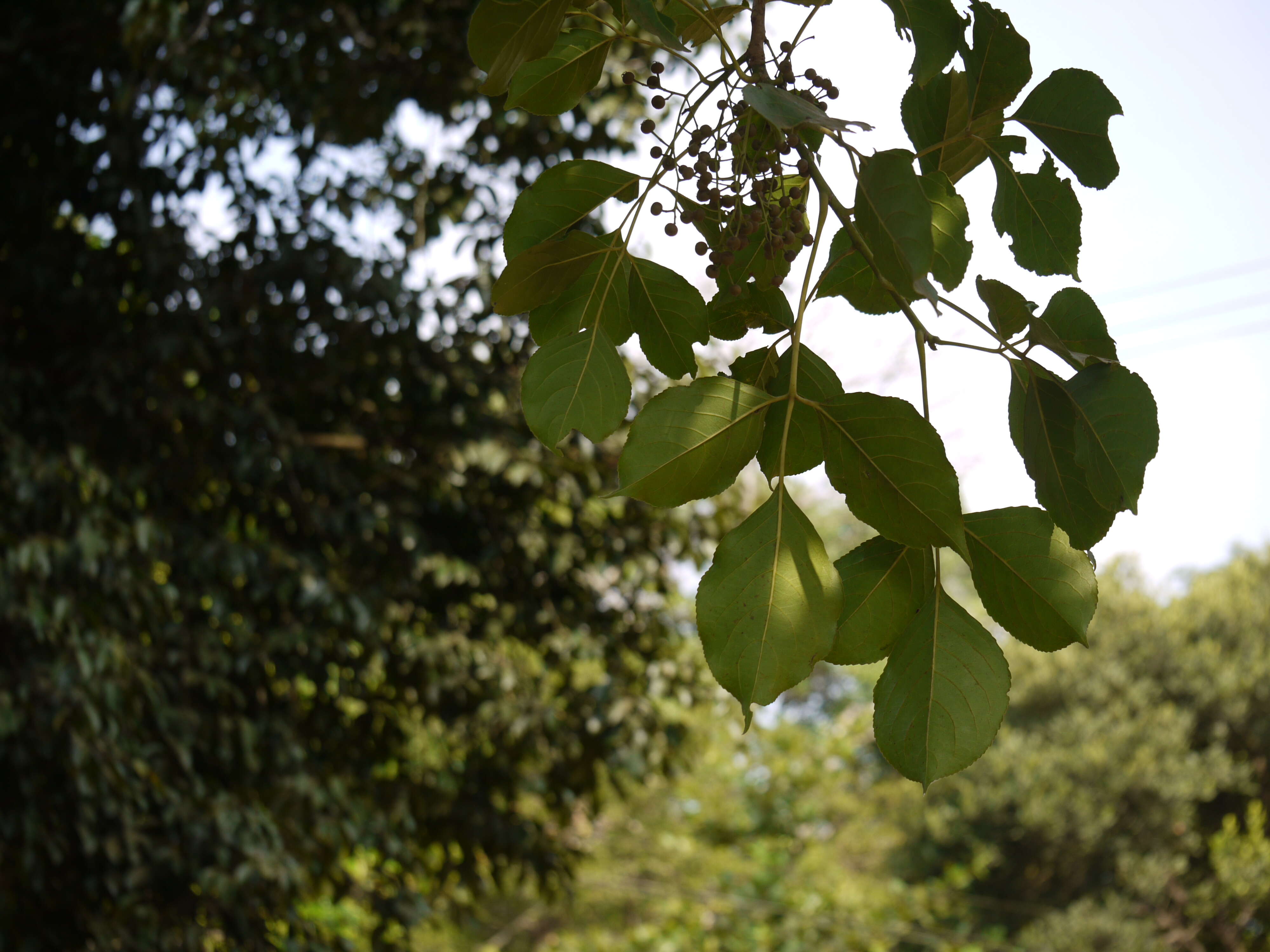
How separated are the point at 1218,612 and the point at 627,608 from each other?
17.5 ft

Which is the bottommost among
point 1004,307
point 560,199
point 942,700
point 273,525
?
point 942,700

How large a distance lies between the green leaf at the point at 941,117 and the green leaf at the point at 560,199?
11 centimetres

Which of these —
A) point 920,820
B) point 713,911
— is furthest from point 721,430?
point 920,820

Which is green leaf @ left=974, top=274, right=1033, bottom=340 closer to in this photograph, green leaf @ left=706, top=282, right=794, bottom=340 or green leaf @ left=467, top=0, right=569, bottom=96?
green leaf @ left=706, top=282, right=794, bottom=340

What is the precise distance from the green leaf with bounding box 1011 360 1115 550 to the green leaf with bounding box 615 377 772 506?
10cm

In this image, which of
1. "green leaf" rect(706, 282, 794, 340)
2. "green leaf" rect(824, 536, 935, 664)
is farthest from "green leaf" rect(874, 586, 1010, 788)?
"green leaf" rect(706, 282, 794, 340)

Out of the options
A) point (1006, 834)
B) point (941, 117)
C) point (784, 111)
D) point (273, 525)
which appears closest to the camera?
point (784, 111)

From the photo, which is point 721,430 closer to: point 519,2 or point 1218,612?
point 519,2

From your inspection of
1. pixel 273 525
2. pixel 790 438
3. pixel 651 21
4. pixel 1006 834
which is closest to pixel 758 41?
pixel 651 21

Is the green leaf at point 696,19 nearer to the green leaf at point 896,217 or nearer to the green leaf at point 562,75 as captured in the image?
the green leaf at point 562,75

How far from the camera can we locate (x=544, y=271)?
406mm

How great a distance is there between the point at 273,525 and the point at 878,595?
2.16 m

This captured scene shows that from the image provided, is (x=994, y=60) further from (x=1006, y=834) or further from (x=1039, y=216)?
(x=1006, y=834)

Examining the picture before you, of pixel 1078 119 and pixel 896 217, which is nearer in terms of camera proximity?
pixel 896 217
